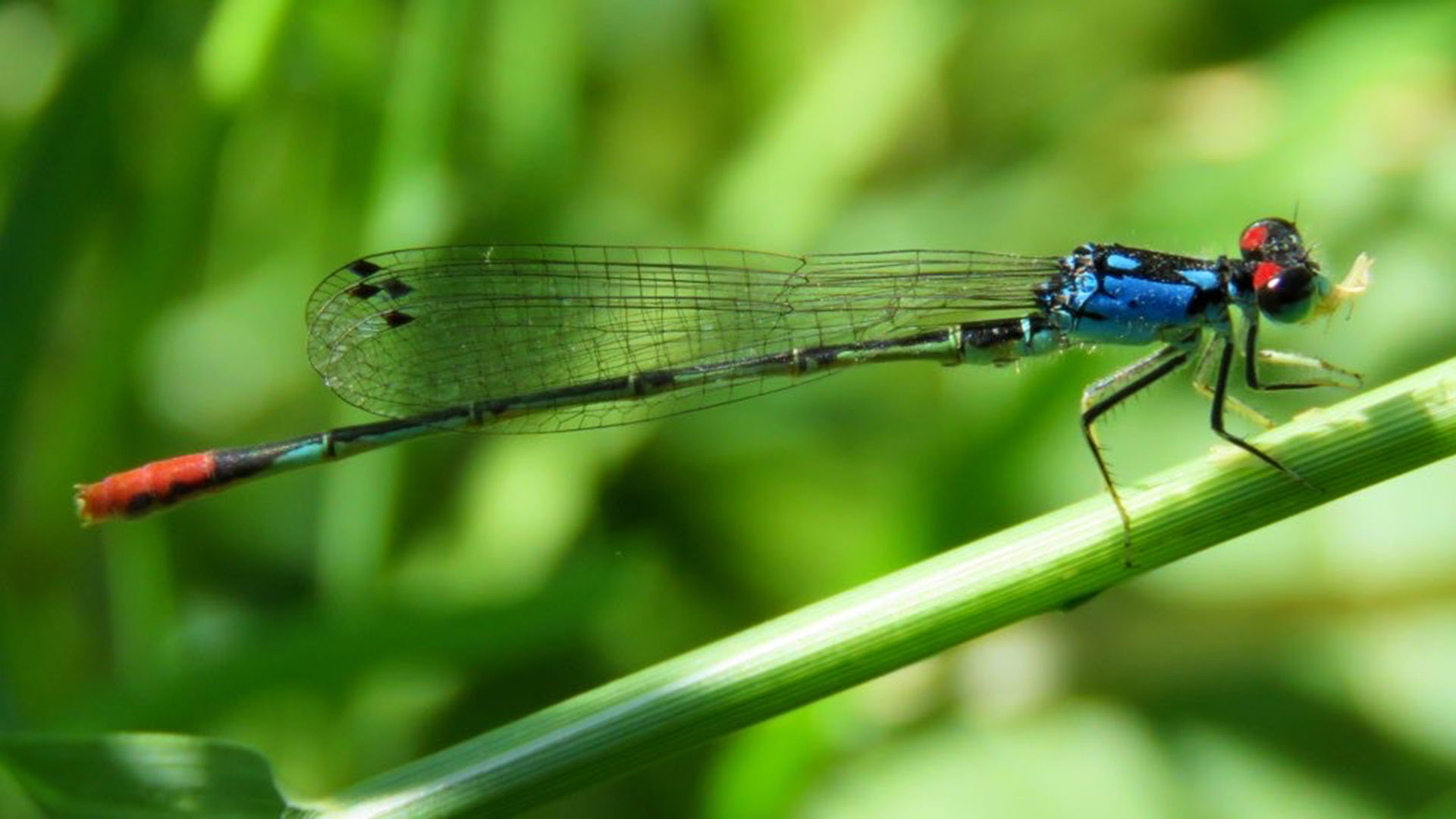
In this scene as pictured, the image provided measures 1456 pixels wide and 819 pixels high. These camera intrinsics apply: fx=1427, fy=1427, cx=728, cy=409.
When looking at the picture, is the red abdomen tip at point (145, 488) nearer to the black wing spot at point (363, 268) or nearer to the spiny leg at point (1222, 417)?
the black wing spot at point (363, 268)

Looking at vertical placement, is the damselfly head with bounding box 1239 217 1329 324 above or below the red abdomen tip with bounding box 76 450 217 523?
above

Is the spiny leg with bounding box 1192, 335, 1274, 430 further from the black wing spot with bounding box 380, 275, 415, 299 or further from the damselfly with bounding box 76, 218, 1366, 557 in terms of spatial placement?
the black wing spot with bounding box 380, 275, 415, 299

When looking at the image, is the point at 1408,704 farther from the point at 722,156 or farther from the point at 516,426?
the point at 722,156

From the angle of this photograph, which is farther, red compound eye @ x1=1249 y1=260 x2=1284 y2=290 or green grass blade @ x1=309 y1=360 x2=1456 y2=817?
red compound eye @ x1=1249 y1=260 x2=1284 y2=290

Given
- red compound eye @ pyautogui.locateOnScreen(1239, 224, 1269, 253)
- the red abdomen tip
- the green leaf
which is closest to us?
the green leaf

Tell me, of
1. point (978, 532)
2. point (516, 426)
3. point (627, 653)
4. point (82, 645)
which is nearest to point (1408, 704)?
point (978, 532)

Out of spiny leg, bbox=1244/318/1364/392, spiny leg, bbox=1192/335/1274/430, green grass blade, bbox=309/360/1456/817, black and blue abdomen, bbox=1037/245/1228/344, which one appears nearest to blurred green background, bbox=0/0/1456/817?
black and blue abdomen, bbox=1037/245/1228/344
